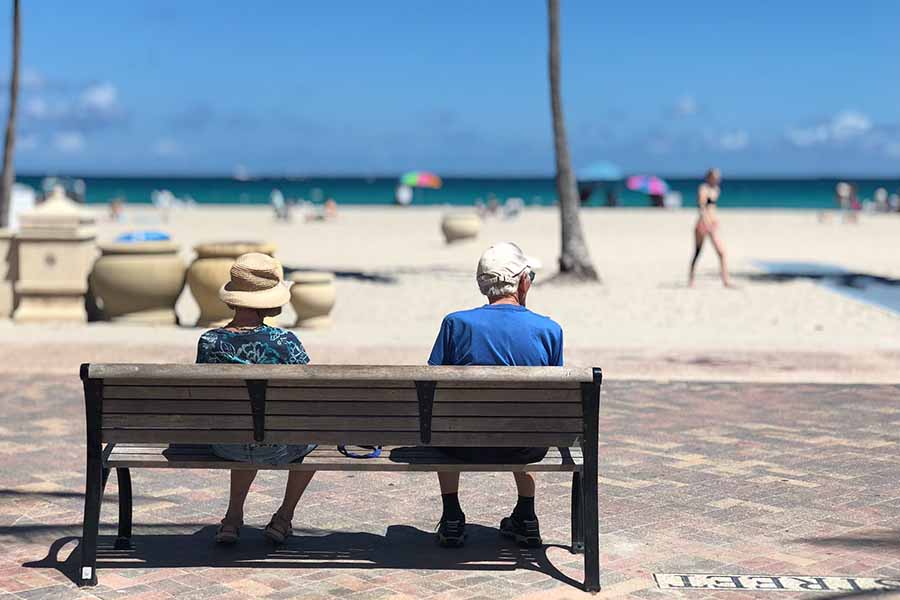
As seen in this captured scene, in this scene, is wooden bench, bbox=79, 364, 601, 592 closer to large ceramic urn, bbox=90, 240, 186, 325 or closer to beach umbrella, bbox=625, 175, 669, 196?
large ceramic urn, bbox=90, 240, 186, 325

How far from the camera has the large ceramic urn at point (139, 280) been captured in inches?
543

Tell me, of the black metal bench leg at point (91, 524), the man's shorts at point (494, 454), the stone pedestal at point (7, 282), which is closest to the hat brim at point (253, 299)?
the black metal bench leg at point (91, 524)

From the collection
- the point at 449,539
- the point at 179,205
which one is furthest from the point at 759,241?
the point at 179,205

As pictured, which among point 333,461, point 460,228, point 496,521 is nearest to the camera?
point 333,461

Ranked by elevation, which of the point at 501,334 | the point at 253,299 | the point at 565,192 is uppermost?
the point at 565,192

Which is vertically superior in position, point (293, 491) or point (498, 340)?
point (498, 340)

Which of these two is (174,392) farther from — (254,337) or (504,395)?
(504,395)

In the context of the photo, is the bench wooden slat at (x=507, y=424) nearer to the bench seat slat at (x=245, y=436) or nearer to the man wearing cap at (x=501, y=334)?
the bench seat slat at (x=245, y=436)

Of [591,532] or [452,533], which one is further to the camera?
[452,533]

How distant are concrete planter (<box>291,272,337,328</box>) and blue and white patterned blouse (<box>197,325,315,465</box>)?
28.9ft

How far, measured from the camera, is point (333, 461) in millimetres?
5309

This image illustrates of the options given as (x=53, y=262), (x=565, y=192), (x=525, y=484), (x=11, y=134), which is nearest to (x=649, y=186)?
(x=565, y=192)

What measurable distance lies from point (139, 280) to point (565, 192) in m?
7.84

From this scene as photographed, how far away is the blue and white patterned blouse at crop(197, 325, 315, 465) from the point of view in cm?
538
